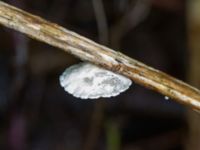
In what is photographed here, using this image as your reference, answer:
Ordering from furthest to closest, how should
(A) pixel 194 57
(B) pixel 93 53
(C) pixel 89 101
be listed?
1. (C) pixel 89 101
2. (A) pixel 194 57
3. (B) pixel 93 53

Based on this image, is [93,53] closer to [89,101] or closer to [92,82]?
[92,82]

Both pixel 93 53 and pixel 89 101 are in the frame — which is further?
pixel 89 101

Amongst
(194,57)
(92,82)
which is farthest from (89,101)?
(92,82)

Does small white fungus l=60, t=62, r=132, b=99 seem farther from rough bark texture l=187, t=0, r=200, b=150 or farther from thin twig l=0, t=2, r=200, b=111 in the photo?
rough bark texture l=187, t=0, r=200, b=150

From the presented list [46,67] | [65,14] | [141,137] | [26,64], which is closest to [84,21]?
[65,14]

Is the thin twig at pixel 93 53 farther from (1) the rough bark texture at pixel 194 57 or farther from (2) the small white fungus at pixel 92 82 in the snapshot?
(1) the rough bark texture at pixel 194 57

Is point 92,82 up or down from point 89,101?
down

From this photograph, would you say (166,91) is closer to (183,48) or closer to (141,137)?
(141,137)
